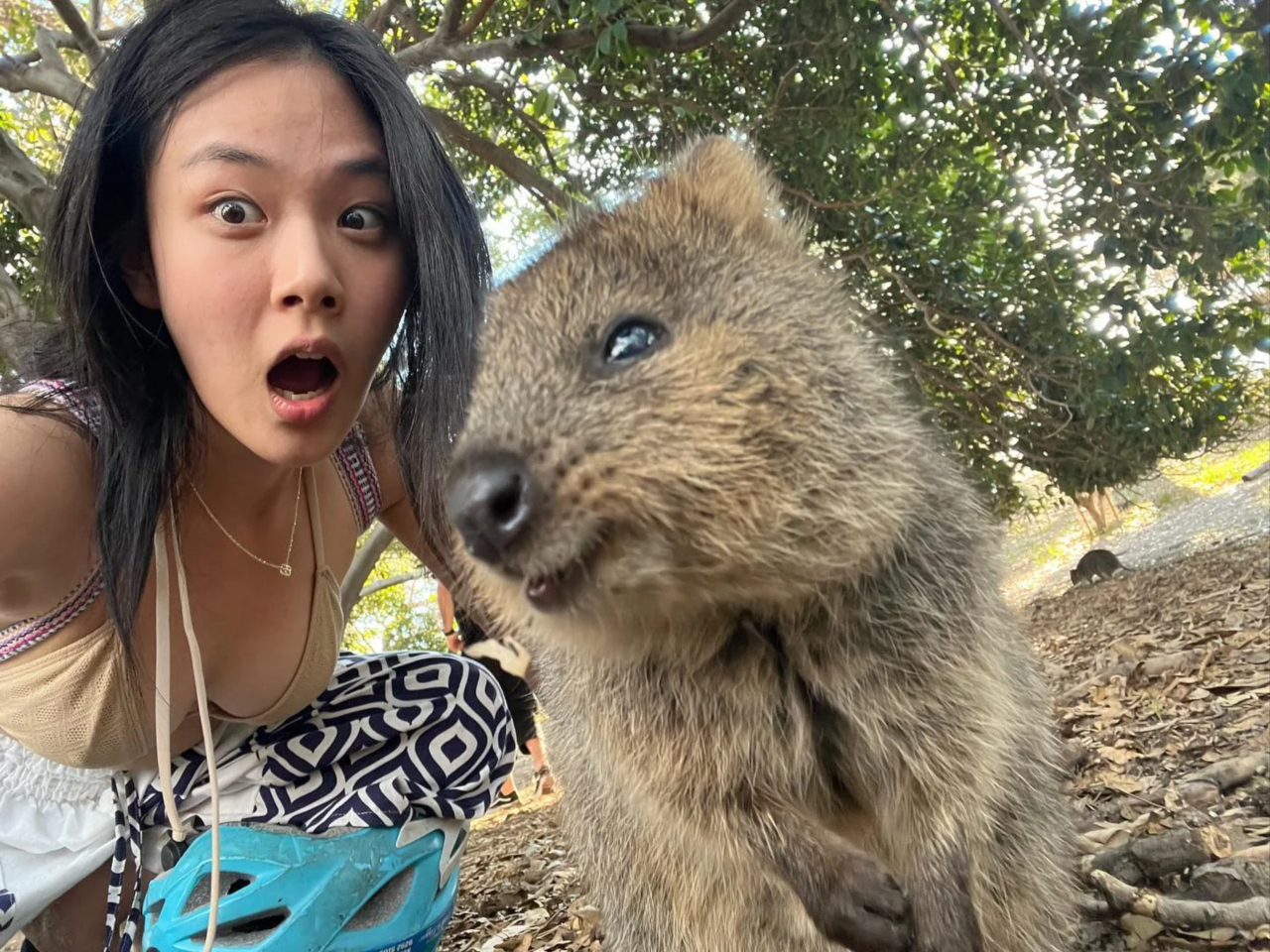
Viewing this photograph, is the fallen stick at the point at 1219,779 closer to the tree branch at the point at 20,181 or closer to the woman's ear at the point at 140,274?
the woman's ear at the point at 140,274

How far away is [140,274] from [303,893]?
5.37 feet

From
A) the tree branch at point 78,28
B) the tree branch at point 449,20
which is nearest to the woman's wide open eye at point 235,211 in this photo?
the tree branch at point 78,28

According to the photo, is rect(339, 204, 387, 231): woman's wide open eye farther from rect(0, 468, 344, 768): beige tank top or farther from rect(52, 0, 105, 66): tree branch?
rect(52, 0, 105, 66): tree branch

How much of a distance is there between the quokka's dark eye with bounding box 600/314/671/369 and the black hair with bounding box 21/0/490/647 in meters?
0.65


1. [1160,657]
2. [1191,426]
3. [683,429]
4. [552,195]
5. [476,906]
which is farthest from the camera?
[1191,426]

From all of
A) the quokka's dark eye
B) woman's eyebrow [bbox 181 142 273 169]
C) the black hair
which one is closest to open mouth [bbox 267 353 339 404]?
the black hair

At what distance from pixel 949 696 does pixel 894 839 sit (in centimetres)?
31

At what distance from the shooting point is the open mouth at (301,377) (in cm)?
202

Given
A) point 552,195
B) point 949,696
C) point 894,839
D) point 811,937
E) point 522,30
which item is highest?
point 522,30

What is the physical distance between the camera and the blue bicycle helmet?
2.43 m

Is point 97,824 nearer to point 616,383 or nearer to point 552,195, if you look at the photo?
point 616,383

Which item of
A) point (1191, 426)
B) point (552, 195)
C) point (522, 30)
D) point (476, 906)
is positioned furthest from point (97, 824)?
point (1191, 426)

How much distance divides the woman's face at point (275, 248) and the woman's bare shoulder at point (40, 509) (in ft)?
1.15

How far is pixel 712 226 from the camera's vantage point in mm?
1822
